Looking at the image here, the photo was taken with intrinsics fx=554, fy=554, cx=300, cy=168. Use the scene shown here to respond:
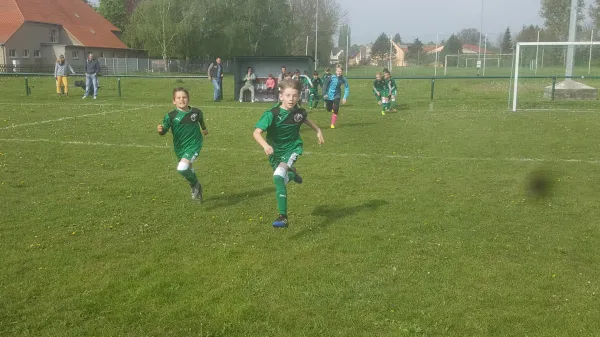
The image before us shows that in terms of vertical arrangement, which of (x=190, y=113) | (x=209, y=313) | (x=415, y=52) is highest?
(x=415, y=52)

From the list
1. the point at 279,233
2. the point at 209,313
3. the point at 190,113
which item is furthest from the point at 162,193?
the point at 209,313

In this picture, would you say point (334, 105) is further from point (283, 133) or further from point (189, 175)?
point (283, 133)

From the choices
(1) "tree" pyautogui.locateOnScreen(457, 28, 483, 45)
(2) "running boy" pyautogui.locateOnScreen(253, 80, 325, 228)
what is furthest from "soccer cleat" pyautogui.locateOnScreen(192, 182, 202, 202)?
(1) "tree" pyautogui.locateOnScreen(457, 28, 483, 45)

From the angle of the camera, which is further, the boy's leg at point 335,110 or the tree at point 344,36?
the tree at point 344,36

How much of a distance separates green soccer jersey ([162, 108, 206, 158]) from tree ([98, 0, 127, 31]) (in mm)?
73561

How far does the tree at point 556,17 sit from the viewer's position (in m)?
31.9

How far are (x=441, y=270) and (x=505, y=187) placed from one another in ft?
13.4

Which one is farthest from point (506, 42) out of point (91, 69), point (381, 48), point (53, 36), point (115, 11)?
point (115, 11)

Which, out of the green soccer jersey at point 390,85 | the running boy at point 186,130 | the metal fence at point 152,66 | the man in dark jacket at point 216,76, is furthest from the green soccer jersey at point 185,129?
the metal fence at point 152,66

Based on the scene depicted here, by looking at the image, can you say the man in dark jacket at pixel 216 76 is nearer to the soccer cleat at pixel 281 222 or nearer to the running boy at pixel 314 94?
the running boy at pixel 314 94

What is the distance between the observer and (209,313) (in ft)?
14.7

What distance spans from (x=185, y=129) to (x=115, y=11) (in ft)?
245

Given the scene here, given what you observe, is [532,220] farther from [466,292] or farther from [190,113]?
[190,113]

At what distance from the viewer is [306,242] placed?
623 cm
